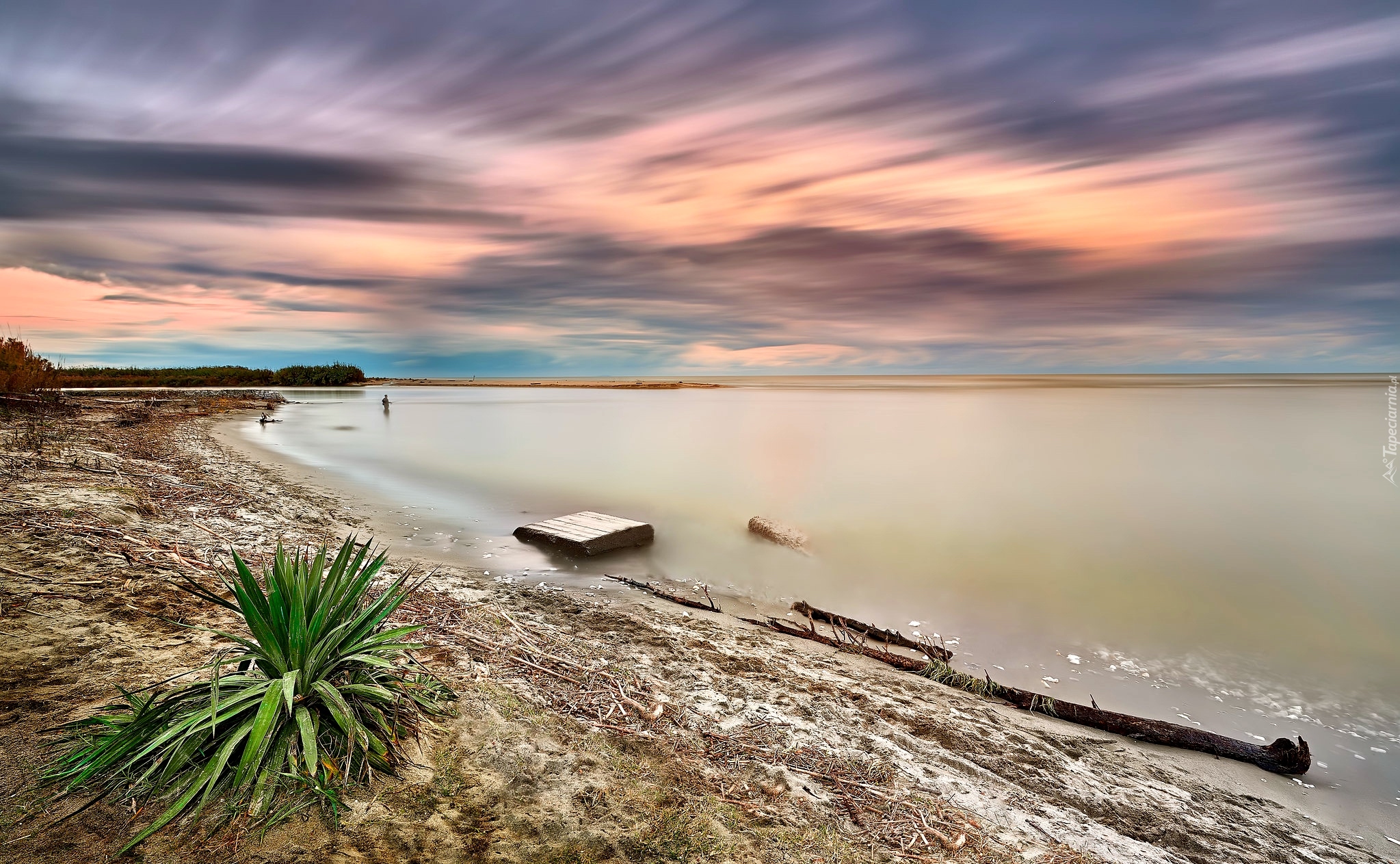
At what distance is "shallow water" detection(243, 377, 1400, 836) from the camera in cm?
653

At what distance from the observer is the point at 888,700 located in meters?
5.28

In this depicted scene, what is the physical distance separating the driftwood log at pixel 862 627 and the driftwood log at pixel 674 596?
1185 mm

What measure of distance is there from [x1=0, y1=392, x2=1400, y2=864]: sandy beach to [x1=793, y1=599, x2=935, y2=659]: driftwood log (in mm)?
806

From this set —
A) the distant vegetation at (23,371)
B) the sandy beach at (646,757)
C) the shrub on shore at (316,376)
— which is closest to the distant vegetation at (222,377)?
the shrub on shore at (316,376)

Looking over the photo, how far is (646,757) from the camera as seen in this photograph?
13.2ft

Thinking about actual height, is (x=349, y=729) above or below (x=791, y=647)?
above

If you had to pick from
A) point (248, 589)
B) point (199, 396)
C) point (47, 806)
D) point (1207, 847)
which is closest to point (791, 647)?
point (1207, 847)

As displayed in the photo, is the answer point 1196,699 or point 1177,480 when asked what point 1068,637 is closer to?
point 1196,699

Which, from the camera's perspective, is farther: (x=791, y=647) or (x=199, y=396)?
(x=199, y=396)

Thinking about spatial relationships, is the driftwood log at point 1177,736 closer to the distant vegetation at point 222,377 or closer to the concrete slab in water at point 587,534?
the concrete slab in water at point 587,534

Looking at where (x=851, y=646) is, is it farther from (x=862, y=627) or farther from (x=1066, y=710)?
(x=1066, y=710)

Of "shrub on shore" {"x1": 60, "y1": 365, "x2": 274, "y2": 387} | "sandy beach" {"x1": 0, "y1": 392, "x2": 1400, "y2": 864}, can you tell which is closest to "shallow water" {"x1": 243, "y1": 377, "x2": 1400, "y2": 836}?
"sandy beach" {"x1": 0, "y1": 392, "x2": 1400, "y2": 864}

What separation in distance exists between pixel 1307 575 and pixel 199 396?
59549mm

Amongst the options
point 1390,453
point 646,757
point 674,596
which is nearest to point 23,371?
point 674,596
